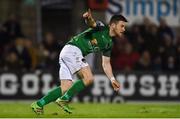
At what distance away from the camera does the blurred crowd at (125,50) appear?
75.5 feet

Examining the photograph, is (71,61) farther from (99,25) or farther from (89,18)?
(89,18)

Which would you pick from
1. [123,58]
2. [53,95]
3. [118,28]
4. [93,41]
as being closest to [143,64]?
[123,58]

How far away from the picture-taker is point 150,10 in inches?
940

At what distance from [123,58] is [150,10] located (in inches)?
65.9

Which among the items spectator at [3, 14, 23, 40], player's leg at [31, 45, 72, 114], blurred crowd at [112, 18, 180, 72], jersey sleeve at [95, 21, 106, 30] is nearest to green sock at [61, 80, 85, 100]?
player's leg at [31, 45, 72, 114]

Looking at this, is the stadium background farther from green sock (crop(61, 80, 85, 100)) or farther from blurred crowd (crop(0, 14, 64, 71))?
green sock (crop(61, 80, 85, 100))

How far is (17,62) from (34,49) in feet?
2.89

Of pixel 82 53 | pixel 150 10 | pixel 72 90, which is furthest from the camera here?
pixel 150 10

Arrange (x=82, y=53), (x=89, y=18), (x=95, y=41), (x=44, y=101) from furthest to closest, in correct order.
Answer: (x=82, y=53)
(x=95, y=41)
(x=44, y=101)
(x=89, y=18)

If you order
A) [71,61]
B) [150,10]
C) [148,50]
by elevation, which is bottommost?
[148,50]

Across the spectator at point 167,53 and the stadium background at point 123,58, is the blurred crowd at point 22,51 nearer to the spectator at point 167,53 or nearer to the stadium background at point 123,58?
the stadium background at point 123,58

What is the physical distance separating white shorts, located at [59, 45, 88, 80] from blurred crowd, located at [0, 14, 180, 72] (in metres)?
7.84

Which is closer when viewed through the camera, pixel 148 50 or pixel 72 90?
pixel 72 90

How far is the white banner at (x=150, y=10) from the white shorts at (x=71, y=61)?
8729 mm
